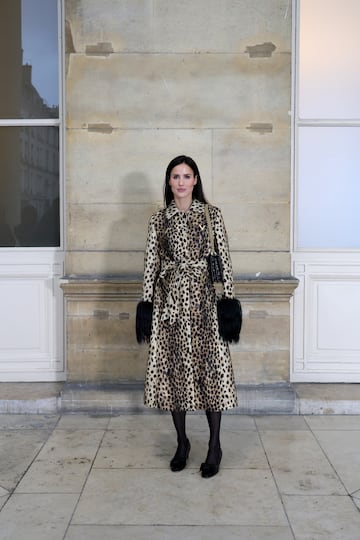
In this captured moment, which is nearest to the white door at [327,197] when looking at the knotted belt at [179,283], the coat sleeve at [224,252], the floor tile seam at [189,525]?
the coat sleeve at [224,252]

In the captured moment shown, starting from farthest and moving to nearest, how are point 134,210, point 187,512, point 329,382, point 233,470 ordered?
point 329,382
point 134,210
point 233,470
point 187,512

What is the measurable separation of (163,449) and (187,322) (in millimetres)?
1025

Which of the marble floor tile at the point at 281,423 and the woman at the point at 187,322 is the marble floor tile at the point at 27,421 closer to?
the woman at the point at 187,322

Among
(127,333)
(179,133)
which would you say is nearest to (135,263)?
(127,333)

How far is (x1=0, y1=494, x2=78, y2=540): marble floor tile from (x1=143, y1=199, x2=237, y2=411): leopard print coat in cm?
88

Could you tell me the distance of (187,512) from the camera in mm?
3910

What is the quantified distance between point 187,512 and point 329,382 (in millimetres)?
2733

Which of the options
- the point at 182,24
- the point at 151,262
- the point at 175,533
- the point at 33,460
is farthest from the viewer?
the point at 182,24

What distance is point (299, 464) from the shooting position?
4664 mm

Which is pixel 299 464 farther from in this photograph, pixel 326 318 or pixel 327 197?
pixel 327 197

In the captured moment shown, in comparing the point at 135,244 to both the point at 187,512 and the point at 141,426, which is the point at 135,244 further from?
the point at 187,512

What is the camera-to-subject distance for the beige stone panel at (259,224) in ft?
19.1

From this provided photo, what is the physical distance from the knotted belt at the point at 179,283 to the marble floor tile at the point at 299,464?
3.89ft

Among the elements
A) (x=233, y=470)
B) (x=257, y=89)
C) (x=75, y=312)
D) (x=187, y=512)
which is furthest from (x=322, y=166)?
(x=187, y=512)
